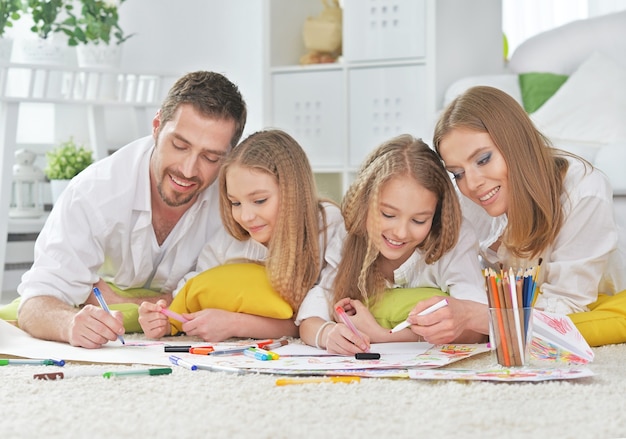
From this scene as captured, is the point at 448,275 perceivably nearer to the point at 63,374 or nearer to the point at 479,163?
the point at 479,163

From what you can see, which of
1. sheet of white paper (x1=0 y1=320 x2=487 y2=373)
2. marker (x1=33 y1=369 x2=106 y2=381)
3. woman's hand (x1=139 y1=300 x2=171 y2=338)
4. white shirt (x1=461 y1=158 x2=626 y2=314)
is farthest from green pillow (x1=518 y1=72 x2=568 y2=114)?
marker (x1=33 y1=369 x2=106 y2=381)

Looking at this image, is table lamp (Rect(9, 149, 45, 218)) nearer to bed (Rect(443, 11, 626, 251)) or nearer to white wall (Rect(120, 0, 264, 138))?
white wall (Rect(120, 0, 264, 138))

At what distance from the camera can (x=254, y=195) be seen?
1840 mm

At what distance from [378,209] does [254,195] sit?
0.26 metres

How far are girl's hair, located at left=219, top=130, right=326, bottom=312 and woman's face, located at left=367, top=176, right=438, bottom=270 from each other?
143 millimetres

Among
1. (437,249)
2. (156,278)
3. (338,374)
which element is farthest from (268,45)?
(338,374)

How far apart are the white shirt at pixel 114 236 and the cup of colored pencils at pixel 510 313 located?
81cm

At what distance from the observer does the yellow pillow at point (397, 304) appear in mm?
1774

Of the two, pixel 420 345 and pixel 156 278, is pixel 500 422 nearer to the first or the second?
pixel 420 345

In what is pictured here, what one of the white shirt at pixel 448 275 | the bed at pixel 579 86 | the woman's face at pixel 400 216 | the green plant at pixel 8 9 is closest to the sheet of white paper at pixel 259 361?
the white shirt at pixel 448 275

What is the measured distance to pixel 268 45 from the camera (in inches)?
139

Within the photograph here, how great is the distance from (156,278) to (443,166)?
2.36ft

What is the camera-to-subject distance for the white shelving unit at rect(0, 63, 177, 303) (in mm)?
2963

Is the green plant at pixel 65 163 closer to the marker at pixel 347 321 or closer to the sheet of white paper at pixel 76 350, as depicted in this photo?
the sheet of white paper at pixel 76 350
